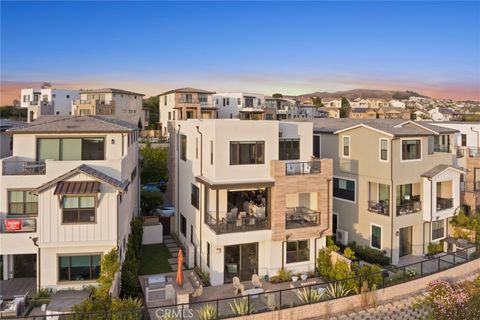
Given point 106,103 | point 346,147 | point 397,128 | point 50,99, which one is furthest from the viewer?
point 50,99

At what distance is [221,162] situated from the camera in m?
19.0

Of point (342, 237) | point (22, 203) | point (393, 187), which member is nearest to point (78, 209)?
point (22, 203)

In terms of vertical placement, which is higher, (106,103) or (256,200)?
(106,103)

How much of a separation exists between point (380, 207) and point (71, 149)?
16.7 meters

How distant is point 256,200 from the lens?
854 inches

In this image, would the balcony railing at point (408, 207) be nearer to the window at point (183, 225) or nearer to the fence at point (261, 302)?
the fence at point (261, 302)

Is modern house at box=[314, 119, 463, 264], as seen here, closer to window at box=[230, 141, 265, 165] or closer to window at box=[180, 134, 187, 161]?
window at box=[230, 141, 265, 165]

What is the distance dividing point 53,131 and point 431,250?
21482 mm

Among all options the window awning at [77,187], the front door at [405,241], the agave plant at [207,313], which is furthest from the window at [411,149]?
the window awning at [77,187]

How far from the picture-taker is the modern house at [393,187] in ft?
74.9

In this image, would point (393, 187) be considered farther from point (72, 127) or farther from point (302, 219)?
point (72, 127)

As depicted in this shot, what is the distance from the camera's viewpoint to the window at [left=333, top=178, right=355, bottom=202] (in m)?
25.1

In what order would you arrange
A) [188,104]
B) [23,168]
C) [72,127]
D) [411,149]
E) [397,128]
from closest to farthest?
[23,168] → [72,127] → [411,149] → [397,128] → [188,104]

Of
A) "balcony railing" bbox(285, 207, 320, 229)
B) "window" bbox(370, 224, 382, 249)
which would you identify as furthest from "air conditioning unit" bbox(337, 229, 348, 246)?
"balcony railing" bbox(285, 207, 320, 229)
